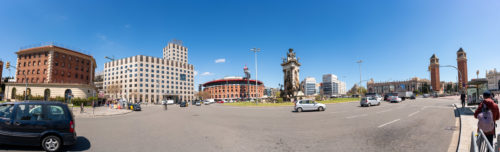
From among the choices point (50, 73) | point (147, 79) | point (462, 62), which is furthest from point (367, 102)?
point (462, 62)

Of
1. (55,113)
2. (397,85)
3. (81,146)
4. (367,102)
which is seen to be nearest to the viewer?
(55,113)

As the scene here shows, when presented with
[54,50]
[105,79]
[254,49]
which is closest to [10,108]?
[254,49]

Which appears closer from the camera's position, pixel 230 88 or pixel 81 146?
pixel 81 146

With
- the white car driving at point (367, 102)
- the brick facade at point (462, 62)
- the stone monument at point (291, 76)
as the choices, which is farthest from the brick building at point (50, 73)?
the brick facade at point (462, 62)

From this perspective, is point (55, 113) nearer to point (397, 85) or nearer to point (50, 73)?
point (50, 73)

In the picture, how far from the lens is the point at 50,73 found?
4316cm

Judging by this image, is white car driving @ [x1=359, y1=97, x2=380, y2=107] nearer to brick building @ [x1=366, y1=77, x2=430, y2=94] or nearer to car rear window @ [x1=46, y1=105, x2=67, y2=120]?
car rear window @ [x1=46, y1=105, x2=67, y2=120]

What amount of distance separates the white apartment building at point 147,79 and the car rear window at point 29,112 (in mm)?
83345

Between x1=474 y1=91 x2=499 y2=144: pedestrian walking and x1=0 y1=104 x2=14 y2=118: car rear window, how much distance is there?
12.4m

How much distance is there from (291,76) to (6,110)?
134 ft

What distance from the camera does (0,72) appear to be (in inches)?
2325

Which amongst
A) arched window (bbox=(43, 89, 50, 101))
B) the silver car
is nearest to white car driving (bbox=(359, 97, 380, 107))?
the silver car

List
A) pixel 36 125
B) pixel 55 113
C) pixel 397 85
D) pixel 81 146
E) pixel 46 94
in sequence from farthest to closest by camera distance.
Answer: pixel 397 85 → pixel 46 94 → pixel 81 146 → pixel 55 113 → pixel 36 125

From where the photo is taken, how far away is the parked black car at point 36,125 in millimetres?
5473
